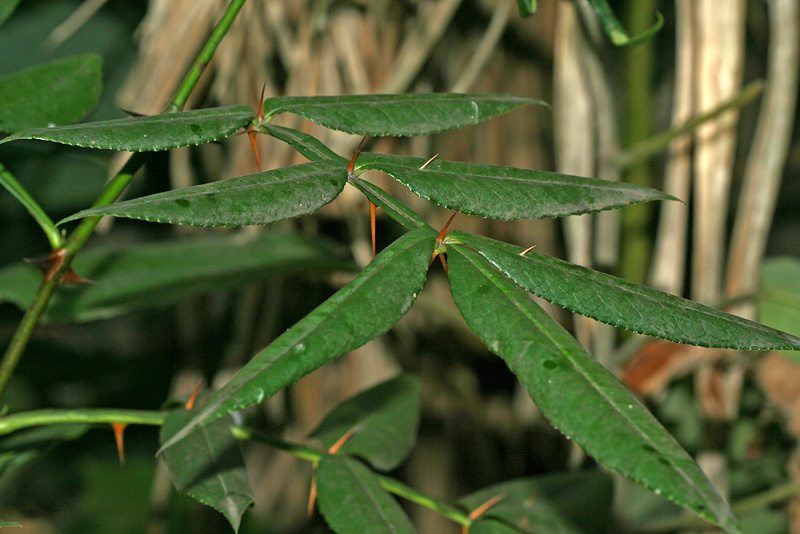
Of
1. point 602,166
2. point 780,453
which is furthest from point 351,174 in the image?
point 780,453

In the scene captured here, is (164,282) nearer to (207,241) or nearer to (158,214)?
(207,241)

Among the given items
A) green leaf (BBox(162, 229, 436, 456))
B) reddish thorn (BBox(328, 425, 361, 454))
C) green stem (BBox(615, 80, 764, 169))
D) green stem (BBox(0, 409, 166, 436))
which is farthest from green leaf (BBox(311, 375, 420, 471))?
→ green stem (BBox(615, 80, 764, 169))

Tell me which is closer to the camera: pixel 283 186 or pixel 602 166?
pixel 283 186

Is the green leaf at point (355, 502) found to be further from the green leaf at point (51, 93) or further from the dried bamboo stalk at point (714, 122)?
the dried bamboo stalk at point (714, 122)

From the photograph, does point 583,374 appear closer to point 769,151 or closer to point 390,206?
point 390,206

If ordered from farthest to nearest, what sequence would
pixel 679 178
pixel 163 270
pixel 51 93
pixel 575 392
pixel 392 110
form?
1. pixel 679 178
2. pixel 163 270
3. pixel 51 93
4. pixel 392 110
5. pixel 575 392

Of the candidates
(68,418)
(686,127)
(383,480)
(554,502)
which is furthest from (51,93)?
(686,127)
